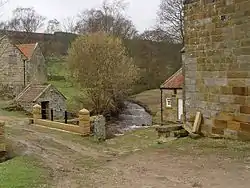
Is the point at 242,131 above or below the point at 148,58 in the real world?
below

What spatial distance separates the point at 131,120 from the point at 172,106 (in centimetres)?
574

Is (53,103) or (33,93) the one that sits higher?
(33,93)

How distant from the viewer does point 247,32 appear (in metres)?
10.4

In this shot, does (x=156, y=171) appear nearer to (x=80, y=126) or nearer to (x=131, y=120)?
(x=80, y=126)

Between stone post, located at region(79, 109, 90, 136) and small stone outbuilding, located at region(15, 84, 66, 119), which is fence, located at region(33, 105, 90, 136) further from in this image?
small stone outbuilding, located at region(15, 84, 66, 119)

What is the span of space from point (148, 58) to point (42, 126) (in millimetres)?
29426

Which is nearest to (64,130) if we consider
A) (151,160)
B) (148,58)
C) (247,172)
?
(151,160)

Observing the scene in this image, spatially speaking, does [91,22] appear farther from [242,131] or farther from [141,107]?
[242,131]

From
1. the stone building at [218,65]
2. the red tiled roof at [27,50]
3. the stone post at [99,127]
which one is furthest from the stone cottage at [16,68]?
the stone building at [218,65]

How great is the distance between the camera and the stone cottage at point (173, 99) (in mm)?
30406

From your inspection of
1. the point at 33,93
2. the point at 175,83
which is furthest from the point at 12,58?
the point at 175,83

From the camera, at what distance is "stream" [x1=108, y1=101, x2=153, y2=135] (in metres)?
31.3

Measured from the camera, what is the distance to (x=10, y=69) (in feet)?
125

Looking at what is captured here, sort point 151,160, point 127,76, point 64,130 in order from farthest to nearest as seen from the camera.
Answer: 1. point 127,76
2. point 64,130
3. point 151,160
